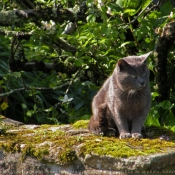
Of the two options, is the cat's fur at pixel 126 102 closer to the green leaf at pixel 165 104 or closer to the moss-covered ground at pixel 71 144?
the moss-covered ground at pixel 71 144

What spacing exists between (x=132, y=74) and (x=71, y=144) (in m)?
0.90

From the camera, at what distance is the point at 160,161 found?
153 inches

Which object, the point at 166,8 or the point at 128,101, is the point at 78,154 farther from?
the point at 166,8

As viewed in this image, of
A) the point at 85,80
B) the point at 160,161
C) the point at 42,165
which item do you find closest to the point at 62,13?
the point at 85,80

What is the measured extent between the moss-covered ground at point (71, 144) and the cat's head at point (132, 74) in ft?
1.62

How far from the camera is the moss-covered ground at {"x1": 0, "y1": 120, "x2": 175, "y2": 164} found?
4.08m

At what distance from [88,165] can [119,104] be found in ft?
2.89

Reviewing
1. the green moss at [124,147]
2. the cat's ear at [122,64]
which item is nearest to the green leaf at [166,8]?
the cat's ear at [122,64]

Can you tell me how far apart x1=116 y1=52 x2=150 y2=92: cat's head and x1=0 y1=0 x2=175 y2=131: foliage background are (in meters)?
0.98

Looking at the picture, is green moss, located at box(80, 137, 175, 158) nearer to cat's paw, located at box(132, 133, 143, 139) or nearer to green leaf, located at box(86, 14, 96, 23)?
cat's paw, located at box(132, 133, 143, 139)

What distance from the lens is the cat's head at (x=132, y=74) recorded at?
15.4 feet

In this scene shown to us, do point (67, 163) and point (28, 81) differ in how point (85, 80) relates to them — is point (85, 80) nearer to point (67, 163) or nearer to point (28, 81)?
point (28, 81)

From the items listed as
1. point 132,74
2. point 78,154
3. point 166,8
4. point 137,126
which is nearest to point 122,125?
point 137,126

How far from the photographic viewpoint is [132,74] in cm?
472
